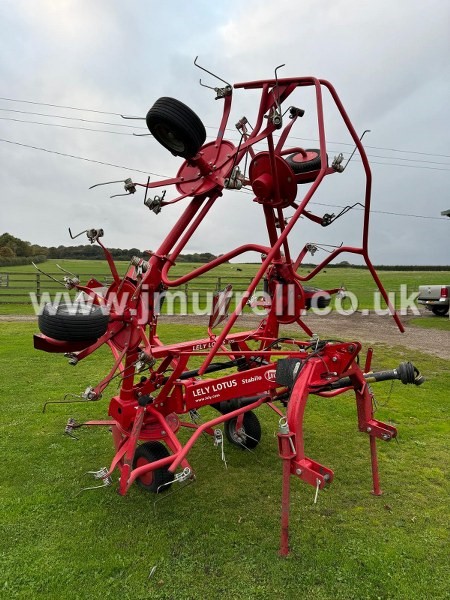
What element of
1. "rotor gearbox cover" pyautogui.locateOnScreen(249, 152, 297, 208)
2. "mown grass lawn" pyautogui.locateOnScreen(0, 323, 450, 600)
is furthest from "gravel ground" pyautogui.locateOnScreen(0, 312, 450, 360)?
"rotor gearbox cover" pyautogui.locateOnScreen(249, 152, 297, 208)

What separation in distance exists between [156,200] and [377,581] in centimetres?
373

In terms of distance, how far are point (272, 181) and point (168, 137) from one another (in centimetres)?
114

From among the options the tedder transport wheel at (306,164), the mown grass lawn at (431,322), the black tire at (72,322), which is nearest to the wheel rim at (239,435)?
the black tire at (72,322)

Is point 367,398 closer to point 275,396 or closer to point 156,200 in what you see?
point 275,396

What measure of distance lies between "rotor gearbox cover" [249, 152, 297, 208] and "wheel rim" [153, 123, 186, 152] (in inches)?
36.5

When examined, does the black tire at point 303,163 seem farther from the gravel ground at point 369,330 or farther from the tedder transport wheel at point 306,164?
the gravel ground at point 369,330

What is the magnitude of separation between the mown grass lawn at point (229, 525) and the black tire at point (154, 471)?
0.12m

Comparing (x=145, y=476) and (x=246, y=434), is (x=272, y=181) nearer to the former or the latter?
(x=246, y=434)

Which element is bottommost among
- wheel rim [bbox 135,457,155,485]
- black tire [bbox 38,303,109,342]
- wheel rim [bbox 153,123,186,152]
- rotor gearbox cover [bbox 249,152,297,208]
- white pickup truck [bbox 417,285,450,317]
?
wheel rim [bbox 135,457,155,485]

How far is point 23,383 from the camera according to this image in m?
7.80

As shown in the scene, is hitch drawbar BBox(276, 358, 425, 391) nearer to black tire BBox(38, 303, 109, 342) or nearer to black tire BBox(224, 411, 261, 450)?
black tire BBox(224, 411, 261, 450)

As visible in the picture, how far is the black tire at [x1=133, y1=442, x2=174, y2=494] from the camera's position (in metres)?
4.15

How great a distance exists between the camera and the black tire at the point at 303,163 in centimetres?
455

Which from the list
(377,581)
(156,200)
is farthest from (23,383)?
(377,581)
